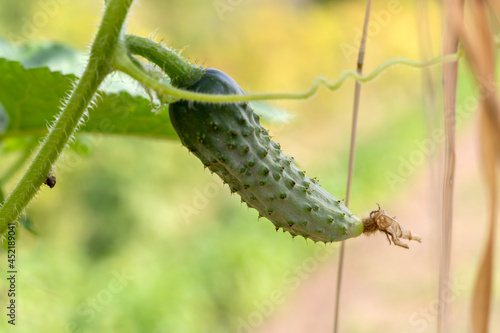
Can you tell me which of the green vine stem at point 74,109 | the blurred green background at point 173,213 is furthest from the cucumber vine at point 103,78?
the blurred green background at point 173,213

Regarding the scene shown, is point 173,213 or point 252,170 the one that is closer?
point 252,170

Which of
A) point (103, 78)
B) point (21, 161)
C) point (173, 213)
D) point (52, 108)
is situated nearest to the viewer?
point (103, 78)

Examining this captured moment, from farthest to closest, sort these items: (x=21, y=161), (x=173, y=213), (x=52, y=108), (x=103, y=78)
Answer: (x=173, y=213)
(x=21, y=161)
(x=52, y=108)
(x=103, y=78)

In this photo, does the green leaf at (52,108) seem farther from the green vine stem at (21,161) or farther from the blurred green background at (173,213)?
the blurred green background at (173,213)

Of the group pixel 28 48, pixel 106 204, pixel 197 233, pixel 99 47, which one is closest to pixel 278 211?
pixel 99 47

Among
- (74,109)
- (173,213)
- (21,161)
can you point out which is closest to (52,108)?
(21,161)

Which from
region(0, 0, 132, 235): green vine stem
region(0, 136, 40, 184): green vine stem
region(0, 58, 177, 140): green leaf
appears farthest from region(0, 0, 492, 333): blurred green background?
region(0, 0, 132, 235): green vine stem

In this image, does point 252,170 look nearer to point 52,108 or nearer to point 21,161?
point 52,108

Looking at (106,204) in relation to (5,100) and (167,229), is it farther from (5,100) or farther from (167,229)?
(5,100)
